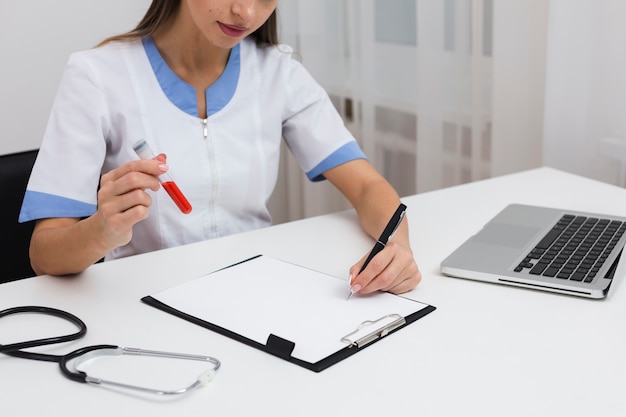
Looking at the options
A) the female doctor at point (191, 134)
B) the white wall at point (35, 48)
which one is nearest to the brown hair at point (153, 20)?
the female doctor at point (191, 134)

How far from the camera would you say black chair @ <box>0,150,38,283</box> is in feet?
4.40

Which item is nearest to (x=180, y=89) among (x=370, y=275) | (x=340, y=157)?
(x=340, y=157)

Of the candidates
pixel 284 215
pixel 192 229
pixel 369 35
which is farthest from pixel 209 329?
pixel 284 215

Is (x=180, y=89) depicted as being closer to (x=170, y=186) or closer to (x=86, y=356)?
(x=170, y=186)

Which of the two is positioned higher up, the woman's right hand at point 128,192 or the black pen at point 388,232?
the woman's right hand at point 128,192

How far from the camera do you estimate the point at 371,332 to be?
916mm

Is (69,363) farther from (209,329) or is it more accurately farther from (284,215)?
(284,215)

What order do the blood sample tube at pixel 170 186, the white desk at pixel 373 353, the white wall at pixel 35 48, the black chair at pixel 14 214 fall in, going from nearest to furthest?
the white desk at pixel 373 353, the blood sample tube at pixel 170 186, the black chair at pixel 14 214, the white wall at pixel 35 48

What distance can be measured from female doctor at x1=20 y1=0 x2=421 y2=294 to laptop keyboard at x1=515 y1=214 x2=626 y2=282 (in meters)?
0.18

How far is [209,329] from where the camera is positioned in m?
0.94

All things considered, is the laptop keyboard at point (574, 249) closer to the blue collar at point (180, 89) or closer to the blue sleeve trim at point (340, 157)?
the blue sleeve trim at point (340, 157)

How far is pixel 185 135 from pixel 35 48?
1.06 meters

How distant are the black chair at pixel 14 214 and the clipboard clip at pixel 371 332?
0.67 m

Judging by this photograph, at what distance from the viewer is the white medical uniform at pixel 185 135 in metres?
1.25
